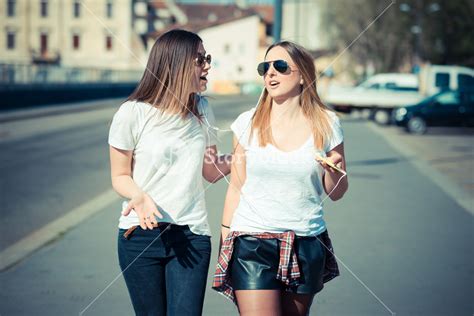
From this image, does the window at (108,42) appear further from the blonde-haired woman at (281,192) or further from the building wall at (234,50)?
the blonde-haired woman at (281,192)

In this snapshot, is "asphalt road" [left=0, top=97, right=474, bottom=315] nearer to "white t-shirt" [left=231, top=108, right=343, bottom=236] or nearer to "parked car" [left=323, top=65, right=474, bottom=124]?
"white t-shirt" [left=231, top=108, right=343, bottom=236]

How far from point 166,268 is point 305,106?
0.90 metres

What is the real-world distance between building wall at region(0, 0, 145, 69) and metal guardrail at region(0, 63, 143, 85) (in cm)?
2383

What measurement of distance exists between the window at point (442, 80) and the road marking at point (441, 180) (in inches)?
404

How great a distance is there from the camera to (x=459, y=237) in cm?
734

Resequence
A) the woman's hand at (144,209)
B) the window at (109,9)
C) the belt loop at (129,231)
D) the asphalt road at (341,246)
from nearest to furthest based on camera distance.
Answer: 1. the woman's hand at (144,209)
2. the belt loop at (129,231)
3. the asphalt road at (341,246)
4. the window at (109,9)

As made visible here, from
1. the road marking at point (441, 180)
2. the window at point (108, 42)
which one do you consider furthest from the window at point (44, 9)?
the road marking at point (441, 180)

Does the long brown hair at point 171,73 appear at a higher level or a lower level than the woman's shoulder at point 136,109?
higher

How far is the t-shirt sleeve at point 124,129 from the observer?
294cm

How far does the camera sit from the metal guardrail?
27.8 meters

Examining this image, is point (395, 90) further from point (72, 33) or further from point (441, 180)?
point (72, 33)

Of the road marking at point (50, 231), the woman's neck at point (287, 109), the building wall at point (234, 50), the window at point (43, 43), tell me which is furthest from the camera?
the window at point (43, 43)

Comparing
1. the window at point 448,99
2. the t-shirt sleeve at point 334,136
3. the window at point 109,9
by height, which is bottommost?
the window at point 448,99

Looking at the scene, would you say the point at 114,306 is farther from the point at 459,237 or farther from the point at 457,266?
the point at 459,237
